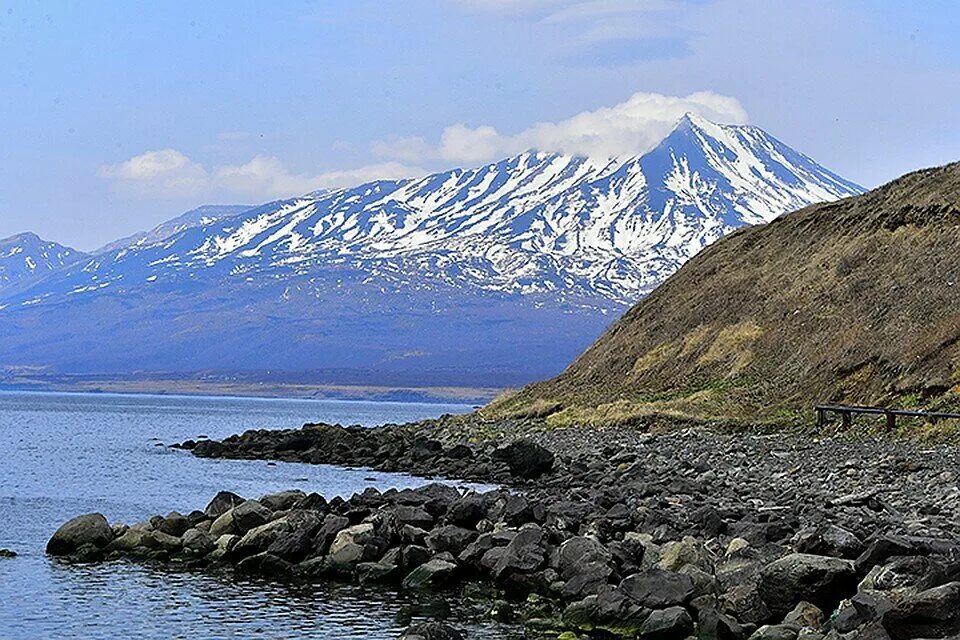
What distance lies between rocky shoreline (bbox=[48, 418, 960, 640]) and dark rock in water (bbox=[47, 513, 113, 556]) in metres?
0.05

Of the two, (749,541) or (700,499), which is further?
(700,499)

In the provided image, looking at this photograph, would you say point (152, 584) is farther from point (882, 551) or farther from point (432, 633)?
point (882, 551)

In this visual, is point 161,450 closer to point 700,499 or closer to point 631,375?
point 631,375

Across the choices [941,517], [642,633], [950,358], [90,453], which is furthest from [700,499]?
[90,453]

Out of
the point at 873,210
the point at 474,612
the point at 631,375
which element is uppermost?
the point at 873,210

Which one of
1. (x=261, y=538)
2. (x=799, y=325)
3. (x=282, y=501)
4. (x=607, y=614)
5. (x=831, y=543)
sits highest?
(x=799, y=325)

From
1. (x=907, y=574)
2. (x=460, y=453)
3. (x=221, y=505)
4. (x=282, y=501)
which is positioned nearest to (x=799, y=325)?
(x=460, y=453)

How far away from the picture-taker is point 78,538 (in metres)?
34.0

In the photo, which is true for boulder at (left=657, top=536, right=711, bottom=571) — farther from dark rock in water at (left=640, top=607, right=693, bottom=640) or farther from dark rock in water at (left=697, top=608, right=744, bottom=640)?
dark rock in water at (left=697, top=608, right=744, bottom=640)

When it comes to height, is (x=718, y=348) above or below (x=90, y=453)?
above

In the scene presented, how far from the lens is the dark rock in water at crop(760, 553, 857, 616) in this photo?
22359 mm

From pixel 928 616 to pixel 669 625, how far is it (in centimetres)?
457

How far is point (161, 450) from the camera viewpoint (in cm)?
8525

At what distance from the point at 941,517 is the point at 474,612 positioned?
413 inches
